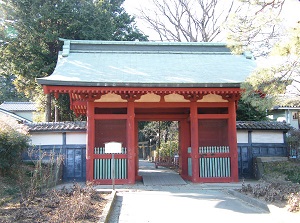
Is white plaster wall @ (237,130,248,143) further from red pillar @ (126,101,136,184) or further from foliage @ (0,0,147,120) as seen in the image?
foliage @ (0,0,147,120)

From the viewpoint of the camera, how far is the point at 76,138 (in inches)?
512

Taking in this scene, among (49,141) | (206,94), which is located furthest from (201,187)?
(49,141)

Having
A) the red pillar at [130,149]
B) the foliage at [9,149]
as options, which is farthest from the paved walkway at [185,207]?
the foliage at [9,149]

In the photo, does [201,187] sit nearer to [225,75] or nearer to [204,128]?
[204,128]

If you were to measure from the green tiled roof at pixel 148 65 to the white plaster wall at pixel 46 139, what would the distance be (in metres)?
2.67

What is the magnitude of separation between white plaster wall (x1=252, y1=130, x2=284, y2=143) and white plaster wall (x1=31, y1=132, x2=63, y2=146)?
818 centimetres

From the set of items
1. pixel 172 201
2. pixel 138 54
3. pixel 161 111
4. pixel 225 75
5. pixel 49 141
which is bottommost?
Answer: pixel 172 201

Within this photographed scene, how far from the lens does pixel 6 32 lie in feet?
63.6

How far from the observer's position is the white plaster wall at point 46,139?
13.0m

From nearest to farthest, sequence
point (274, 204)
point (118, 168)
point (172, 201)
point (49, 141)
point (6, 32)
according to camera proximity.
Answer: point (274, 204), point (172, 201), point (118, 168), point (49, 141), point (6, 32)

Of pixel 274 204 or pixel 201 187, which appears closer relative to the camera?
pixel 274 204

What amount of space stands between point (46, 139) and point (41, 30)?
9.10m

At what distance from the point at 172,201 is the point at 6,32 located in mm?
16047

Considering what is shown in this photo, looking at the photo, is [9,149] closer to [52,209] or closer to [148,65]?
[52,209]
